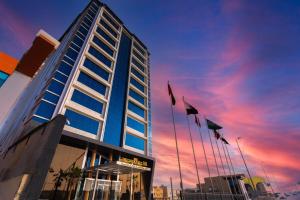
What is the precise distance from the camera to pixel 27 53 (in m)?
12.3

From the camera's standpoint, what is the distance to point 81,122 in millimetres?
23797

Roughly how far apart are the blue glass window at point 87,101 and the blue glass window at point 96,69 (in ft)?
20.2

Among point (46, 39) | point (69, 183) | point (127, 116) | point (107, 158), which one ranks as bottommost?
point (69, 183)

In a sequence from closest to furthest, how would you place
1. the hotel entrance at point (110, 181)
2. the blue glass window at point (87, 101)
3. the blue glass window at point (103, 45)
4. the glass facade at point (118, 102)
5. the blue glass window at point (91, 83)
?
the hotel entrance at point (110, 181) < the blue glass window at point (87, 101) < the blue glass window at point (91, 83) < the glass facade at point (118, 102) < the blue glass window at point (103, 45)

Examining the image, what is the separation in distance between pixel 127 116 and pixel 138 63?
19825 mm

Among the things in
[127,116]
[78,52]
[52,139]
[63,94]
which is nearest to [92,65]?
[78,52]

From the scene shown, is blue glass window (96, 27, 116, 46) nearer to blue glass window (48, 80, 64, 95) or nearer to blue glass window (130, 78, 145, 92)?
blue glass window (130, 78, 145, 92)

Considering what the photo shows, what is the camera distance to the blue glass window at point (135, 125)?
33528 millimetres

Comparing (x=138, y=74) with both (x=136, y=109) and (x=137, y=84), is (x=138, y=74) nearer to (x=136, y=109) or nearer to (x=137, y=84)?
(x=137, y=84)

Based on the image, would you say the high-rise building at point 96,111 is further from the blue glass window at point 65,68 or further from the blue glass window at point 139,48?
the blue glass window at point 139,48

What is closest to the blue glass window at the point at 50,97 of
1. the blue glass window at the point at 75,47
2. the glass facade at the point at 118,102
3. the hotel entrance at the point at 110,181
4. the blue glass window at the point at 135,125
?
the glass facade at the point at 118,102

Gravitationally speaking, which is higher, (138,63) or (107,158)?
(138,63)

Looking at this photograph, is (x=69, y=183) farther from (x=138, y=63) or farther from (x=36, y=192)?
(x=138, y=63)

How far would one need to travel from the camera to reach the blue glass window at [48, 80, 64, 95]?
2259 centimetres
